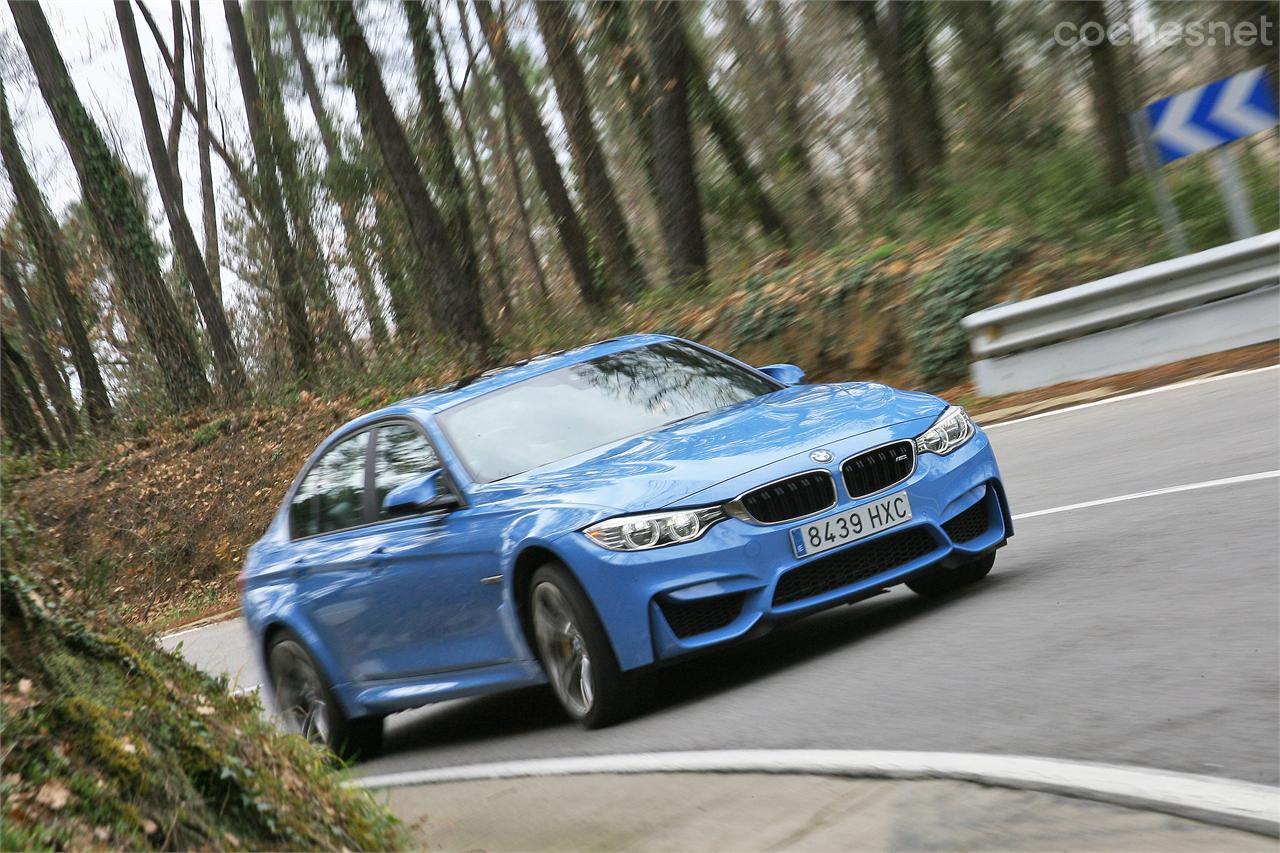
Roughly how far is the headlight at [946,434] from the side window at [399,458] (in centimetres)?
221

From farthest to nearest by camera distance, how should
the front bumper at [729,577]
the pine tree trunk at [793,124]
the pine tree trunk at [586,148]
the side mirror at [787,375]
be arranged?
1. the pine tree trunk at [793,124]
2. the pine tree trunk at [586,148]
3. the side mirror at [787,375]
4. the front bumper at [729,577]

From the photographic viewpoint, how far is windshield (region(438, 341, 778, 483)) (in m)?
7.71

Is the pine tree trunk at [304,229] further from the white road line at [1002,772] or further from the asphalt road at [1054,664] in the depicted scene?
the white road line at [1002,772]

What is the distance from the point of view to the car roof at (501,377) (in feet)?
27.1

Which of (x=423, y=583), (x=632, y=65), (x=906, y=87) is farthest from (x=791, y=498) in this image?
(x=632, y=65)

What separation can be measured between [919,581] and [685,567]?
1900 millimetres

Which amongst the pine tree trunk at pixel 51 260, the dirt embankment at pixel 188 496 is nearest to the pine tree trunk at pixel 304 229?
the dirt embankment at pixel 188 496

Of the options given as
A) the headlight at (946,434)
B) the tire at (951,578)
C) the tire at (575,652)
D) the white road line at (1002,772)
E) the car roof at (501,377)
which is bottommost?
the tire at (951,578)

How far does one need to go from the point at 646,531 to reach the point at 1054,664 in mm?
1636

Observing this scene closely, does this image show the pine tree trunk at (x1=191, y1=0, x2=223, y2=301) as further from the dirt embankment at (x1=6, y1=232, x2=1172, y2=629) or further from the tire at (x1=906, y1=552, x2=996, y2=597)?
the tire at (x1=906, y1=552, x2=996, y2=597)

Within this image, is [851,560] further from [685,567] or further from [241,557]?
[241,557]

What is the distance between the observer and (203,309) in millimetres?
32969

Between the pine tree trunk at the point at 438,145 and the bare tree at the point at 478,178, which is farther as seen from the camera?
the bare tree at the point at 478,178

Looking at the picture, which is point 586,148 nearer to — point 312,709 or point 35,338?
point 35,338
